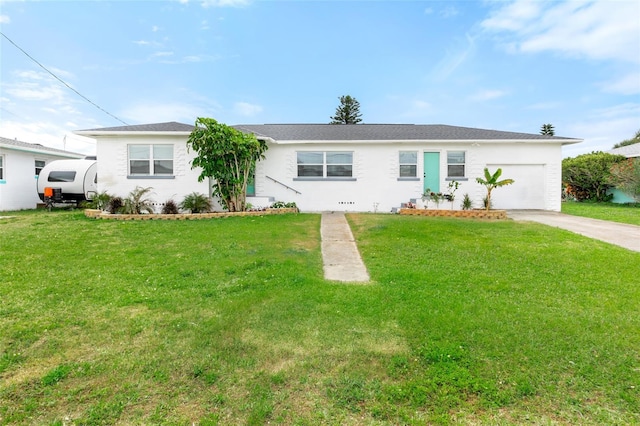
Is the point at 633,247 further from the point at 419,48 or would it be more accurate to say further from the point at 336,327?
the point at 419,48

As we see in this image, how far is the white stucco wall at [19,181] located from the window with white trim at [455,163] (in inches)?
805

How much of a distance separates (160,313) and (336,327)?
7.05ft

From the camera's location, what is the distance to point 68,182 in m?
15.8

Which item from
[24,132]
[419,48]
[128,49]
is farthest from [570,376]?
[24,132]

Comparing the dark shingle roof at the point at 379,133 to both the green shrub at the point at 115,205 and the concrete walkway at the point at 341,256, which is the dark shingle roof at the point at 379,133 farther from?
the green shrub at the point at 115,205

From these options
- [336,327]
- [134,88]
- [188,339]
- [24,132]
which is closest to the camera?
[188,339]

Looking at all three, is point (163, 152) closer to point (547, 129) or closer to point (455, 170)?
point (455, 170)

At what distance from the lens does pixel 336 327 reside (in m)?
3.55

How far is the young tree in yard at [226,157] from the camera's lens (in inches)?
464

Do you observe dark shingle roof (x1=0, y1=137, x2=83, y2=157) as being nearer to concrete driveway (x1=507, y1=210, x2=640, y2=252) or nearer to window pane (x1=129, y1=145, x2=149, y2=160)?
window pane (x1=129, y1=145, x2=149, y2=160)

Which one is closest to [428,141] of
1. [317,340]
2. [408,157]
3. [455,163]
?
[408,157]

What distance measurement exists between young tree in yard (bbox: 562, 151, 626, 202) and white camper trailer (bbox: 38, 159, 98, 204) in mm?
27856

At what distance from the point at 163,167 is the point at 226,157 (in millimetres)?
3330

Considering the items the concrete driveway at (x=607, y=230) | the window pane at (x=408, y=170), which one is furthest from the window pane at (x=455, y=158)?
the concrete driveway at (x=607, y=230)
